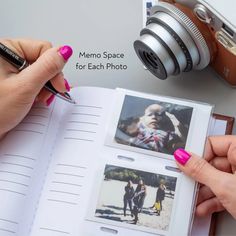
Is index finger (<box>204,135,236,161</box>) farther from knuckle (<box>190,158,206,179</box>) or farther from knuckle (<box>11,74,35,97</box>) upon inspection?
knuckle (<box>11,74,35,97</box>)

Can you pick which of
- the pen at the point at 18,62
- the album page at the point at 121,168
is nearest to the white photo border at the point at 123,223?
the album page at the point at 121,168

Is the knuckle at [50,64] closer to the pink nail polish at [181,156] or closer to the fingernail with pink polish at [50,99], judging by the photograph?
the fingernail with pink polish at [50,99]

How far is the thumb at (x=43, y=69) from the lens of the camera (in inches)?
21.8

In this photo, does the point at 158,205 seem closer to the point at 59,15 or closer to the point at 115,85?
the point at 115,85

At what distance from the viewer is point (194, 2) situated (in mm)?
524

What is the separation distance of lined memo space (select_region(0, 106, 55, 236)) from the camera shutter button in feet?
0.73

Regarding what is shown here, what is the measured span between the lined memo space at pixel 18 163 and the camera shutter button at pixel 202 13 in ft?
0.73

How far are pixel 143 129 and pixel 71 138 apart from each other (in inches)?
3.5

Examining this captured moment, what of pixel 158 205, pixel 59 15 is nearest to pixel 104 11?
pixel 59 15

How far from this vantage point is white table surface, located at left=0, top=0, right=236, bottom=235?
2.02 ft

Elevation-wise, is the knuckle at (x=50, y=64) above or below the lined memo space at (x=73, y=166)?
above

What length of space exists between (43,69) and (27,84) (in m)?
0.03

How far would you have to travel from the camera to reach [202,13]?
1.70ft

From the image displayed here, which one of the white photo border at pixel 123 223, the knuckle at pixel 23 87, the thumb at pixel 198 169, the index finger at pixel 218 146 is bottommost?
the white photo border at pixel 123 223
